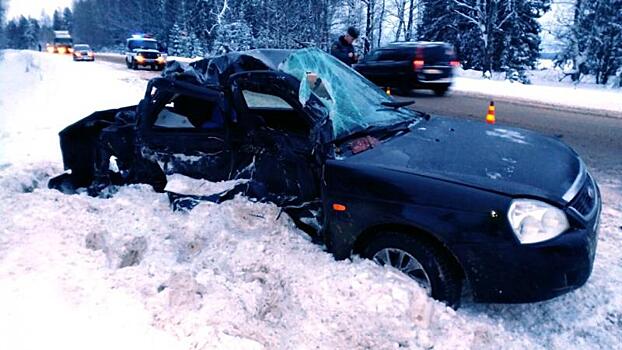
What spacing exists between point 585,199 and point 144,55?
2870 cm

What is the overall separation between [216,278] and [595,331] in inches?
95.3

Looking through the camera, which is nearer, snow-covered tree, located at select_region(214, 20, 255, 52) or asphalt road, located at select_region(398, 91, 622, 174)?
asphalt road, located at select_region(398, 91, 622, 174)

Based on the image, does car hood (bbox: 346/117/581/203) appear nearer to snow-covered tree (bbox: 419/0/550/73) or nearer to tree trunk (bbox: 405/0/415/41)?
snow-covered tree (bbox: 419/0/550/73)

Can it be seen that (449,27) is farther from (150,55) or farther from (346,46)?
(346,46)

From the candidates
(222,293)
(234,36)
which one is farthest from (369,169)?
(234,36)

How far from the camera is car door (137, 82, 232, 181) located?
13.0 feet

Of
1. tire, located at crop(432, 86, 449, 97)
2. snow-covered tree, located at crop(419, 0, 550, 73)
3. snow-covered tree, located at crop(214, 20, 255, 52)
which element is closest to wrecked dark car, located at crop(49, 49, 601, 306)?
tire, located at crop(432, 86, 449, 97)

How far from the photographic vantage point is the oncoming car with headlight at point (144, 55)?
2828 cm

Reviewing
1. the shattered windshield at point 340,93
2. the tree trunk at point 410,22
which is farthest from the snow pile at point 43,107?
the tree trunk at point 410,22

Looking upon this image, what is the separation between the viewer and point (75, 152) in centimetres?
512

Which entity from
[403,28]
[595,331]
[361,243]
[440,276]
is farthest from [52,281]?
[403,28]

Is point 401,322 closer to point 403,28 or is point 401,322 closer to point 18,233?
point 18,233

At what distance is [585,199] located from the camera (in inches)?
Answer: 118

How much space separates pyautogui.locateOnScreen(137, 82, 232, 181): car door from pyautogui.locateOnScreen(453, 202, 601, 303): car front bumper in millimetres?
2096
